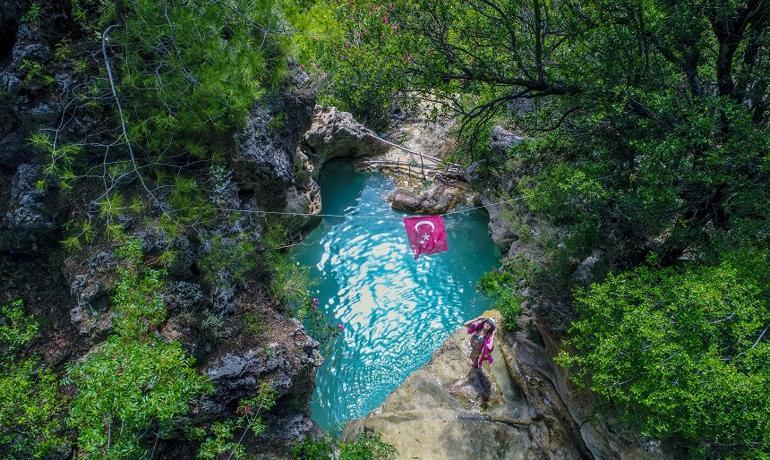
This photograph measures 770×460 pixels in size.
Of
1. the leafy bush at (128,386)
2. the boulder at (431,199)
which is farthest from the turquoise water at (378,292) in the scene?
the leafy bush at (128,386)

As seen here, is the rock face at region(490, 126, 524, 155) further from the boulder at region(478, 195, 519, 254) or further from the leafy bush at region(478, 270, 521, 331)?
the leafy bush at region(478, 270, 521, 331)

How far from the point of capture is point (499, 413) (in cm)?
766

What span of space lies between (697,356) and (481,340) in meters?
3.80

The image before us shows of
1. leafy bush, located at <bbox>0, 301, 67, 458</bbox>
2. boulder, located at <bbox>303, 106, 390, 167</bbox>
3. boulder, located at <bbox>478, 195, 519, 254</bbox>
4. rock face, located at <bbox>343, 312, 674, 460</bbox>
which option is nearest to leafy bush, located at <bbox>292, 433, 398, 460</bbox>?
rock face, located at <bbox>343, 312, 674, 460</bbox>

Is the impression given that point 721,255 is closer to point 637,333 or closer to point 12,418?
point 637,333

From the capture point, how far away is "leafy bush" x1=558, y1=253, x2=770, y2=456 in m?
4.21

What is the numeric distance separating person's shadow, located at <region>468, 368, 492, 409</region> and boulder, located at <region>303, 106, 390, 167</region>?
794 centimetres

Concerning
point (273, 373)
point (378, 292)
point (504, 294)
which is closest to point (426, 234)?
point (504, 294)

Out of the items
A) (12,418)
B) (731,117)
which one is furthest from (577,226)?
(12,418)

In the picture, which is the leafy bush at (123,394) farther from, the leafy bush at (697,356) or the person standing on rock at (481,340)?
the person standing on rock at (481,340)

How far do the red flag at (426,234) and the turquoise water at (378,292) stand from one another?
2.43 metres

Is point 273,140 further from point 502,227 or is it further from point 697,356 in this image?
point 697,356

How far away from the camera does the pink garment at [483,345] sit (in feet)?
25.7

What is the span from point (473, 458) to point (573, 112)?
5862 millimetres
